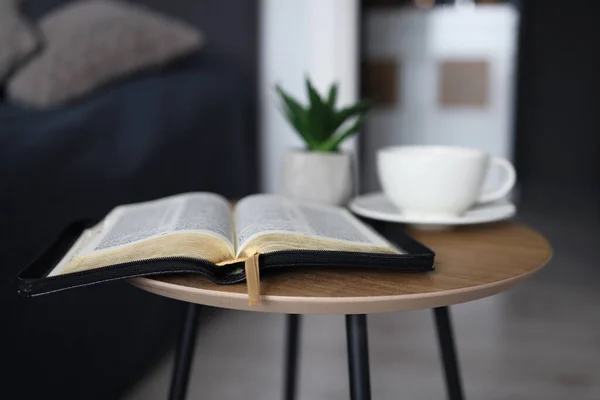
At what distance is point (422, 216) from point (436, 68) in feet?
→ 9.42

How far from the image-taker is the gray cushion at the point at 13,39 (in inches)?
63.0

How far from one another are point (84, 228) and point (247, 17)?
125 cm

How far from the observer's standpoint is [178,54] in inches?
70.7

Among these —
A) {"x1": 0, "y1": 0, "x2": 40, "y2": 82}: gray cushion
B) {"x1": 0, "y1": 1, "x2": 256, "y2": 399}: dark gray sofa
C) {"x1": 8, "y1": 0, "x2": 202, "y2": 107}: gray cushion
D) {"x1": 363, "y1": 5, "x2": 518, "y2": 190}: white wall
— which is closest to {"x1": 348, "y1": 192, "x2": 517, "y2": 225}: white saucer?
{"x1": 0, "y1": 1, "x2": 256, "y2": 399}: dark gray sofa

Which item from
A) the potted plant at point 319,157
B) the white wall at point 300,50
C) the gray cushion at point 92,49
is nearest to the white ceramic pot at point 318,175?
the potted plant at point 319,157

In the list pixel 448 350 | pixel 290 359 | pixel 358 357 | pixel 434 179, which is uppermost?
pixel 434 179

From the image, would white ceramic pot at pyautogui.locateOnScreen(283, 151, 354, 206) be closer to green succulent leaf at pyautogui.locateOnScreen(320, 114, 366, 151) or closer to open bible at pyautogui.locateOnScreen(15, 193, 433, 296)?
green succulent leaf at pyautogui.locateOnScreen(320, 114, 366, 151)

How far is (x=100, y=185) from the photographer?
1230 millimetres

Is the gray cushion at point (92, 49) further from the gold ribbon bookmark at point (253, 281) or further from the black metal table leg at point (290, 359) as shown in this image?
the gold ribbon bookmark at point (253, 281)

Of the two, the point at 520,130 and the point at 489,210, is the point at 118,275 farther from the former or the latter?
the point at 520,130

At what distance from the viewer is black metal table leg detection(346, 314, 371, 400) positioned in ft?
2.08

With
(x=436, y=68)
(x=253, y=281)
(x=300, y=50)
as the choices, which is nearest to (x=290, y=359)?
(x=253, y=281)

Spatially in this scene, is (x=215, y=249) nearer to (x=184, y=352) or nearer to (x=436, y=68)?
(x=184, y=352)

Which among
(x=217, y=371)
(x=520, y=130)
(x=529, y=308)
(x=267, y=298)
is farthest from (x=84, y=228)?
(x=520, y=130)
